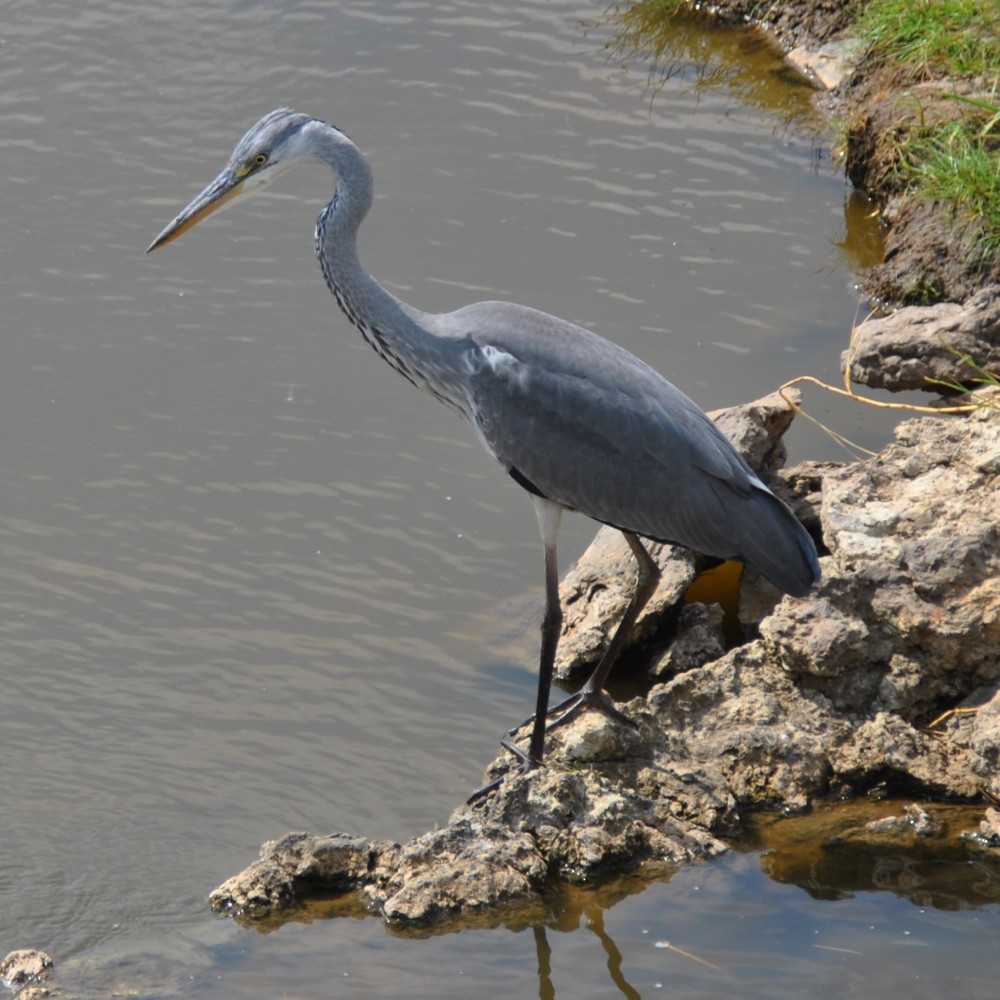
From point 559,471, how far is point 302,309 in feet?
10.5

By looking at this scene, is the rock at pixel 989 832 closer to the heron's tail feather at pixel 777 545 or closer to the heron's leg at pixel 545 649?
the heron's tail feather at pixel 777 545

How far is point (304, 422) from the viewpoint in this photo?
24.9ft

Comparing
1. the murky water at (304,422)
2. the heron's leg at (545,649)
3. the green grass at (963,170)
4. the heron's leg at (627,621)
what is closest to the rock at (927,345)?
the murky water at (304,422)

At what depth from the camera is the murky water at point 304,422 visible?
5082 millimetres

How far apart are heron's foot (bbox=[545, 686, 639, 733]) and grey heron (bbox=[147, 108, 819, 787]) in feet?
0.04

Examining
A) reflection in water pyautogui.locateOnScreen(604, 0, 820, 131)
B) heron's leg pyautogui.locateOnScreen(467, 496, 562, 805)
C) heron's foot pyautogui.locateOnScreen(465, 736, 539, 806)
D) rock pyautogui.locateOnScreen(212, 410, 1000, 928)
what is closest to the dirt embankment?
reflection in water pyautogui.locateOnScreen(604, 0, 820, 131)

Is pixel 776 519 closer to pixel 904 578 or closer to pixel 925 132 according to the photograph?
pixel 904 578

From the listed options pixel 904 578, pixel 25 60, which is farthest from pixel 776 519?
pixel 25 60

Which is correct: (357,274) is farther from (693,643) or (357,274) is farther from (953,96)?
(953,96)

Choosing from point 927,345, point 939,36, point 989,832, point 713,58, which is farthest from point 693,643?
point 713,58

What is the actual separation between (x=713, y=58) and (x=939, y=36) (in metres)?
1.95

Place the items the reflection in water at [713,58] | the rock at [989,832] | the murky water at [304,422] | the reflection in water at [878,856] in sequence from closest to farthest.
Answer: the reflection in water at [878,856]
the rock at [989,832]
the murky water at [304,422]
the reflection in water at [713,58]

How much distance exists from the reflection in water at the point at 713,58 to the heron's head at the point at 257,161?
16.9 ft

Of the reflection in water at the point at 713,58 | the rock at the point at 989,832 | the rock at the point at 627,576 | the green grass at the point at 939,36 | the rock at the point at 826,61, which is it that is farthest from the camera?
the reflection in water at the point at 713,58
